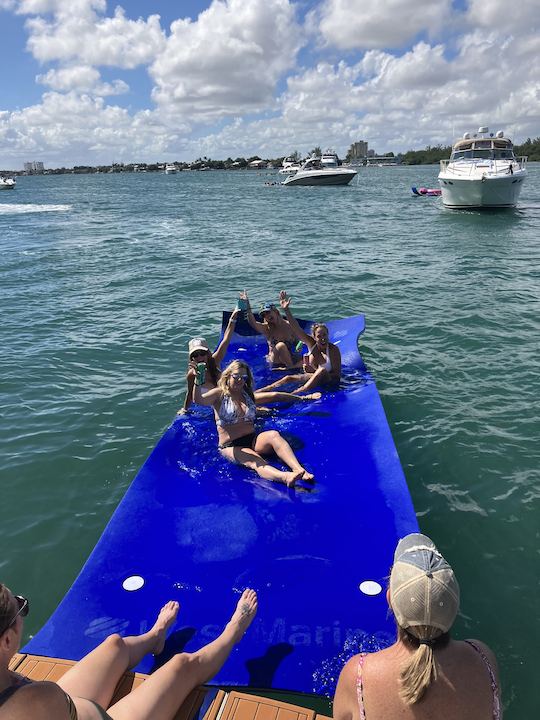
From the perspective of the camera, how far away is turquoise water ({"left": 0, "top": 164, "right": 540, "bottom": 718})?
592cm

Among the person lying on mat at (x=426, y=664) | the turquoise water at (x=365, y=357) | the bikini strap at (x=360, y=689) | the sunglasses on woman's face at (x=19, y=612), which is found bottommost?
the turquoise water at (x=365, y=357)

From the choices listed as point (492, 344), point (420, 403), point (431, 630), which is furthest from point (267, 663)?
point (492, 344)

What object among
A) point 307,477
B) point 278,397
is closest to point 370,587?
point 307,477

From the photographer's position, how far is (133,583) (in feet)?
15.7

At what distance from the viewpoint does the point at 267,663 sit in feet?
13.1

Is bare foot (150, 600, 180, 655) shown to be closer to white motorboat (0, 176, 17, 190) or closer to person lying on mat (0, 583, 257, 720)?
person lying on mat (0, 583, 257, 720)

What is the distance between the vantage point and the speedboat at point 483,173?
1226 inches

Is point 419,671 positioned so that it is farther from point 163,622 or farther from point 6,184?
point 6,184

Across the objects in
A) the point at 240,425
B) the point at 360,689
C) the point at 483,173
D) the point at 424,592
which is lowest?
the point at 240,425

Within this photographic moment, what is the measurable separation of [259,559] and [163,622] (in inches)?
43.5

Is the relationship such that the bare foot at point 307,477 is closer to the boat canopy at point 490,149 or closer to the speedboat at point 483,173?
the speedboat at point 483,173

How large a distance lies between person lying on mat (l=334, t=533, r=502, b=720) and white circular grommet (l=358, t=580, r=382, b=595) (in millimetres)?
1893

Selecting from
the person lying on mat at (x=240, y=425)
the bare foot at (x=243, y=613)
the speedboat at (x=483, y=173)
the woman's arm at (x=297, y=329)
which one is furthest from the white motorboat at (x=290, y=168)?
the bare foot at (x=243, y=613)

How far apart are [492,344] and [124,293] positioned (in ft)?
39.0
